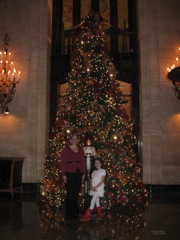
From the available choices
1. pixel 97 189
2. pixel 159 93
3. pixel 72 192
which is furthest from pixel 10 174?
pixel 159 93

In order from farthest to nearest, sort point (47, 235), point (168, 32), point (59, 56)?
1. point (59, 56)
2. point (168, 32)
3. point (47, 235)

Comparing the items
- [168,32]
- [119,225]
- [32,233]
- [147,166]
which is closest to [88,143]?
[119,225]

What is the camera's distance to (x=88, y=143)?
528 cm

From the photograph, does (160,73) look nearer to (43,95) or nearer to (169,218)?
(43,95)

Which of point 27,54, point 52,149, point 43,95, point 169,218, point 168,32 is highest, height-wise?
point 168,32

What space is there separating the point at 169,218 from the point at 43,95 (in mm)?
5516

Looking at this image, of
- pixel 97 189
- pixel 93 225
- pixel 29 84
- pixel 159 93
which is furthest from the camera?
pixel 29 84

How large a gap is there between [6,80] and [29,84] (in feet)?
2.54

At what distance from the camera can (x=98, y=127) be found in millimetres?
5969

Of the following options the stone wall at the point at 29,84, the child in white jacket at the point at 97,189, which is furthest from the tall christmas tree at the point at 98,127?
the stone wall at the point at 29,84

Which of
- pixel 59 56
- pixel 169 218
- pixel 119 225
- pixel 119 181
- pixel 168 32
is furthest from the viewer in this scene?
pixel 59 56

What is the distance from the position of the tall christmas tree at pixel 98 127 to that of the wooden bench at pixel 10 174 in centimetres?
176

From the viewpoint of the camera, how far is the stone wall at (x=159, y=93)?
827 cm

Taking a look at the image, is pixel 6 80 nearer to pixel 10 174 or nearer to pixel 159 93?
pixel 10 174
